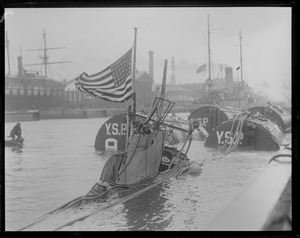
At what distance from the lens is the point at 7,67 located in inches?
104

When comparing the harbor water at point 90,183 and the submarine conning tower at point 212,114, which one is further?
the submarine conning tower at point 212,114

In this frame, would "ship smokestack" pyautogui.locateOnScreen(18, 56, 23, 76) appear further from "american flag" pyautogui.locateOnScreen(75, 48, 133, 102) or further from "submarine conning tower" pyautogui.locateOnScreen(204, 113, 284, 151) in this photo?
"submarine conning tower" pyautogui.locateOnScreen(204, 113, 284, 151)

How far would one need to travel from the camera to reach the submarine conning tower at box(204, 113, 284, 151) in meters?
2.73

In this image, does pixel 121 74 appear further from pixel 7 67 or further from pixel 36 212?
pixel 36 212

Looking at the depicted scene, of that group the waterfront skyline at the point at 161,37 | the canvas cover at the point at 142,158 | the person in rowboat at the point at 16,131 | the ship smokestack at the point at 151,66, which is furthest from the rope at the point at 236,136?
the person in rowboat at the point at 16,131

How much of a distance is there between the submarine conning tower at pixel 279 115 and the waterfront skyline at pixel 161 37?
0.08 metres

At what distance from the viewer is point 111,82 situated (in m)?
2.70

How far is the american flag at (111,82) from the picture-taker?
8.83 ft

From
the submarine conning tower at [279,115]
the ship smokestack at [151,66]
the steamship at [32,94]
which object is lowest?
the submarine conning tower at [279,115]

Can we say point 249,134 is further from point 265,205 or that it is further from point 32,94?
point 32,94

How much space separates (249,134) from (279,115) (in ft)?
0.75

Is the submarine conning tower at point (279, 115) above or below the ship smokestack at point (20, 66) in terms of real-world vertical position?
below

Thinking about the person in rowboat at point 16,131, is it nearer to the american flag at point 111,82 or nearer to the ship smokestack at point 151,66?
the american flag at point 111,82

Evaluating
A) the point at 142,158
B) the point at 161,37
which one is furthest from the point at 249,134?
the point at 161,37
